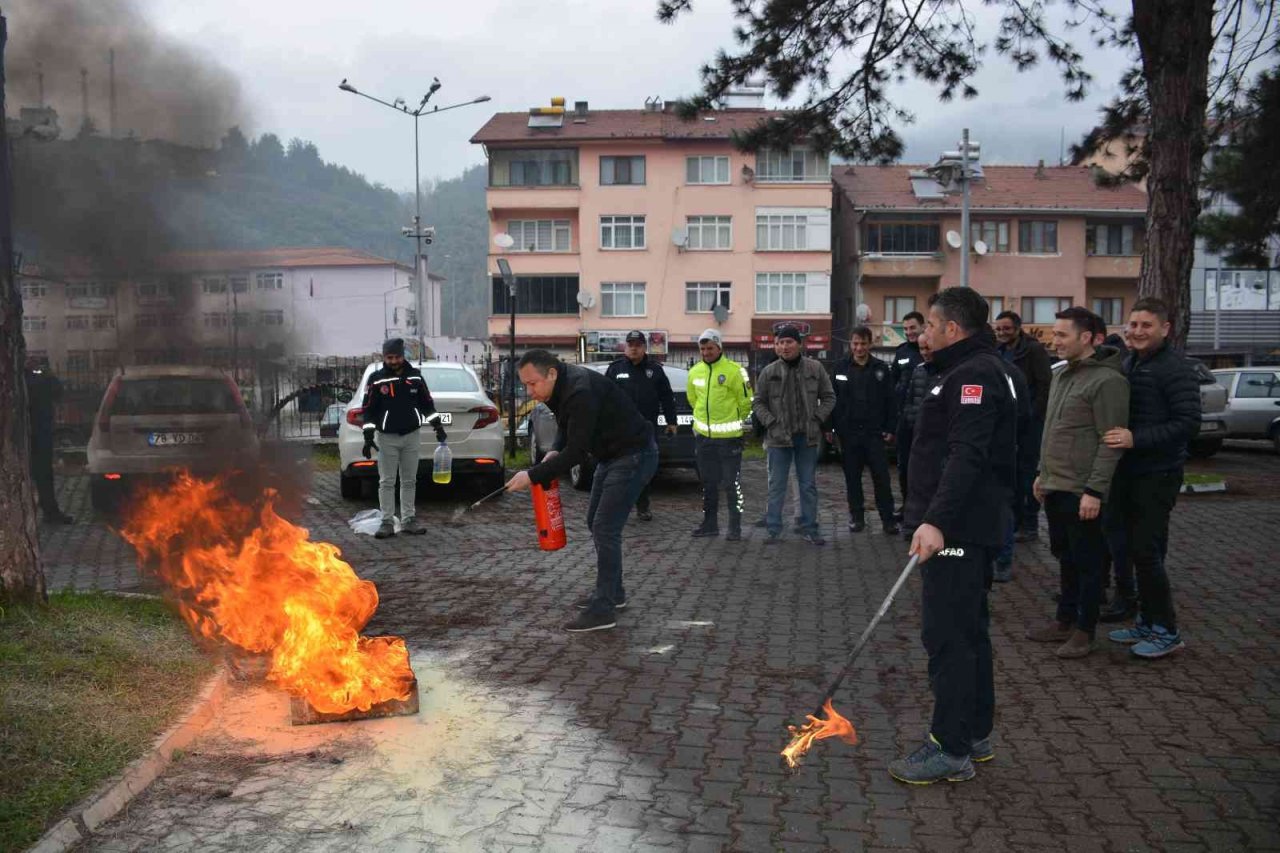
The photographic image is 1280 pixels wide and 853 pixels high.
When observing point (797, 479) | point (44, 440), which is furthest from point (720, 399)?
point (44, 440)

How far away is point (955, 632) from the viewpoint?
4.41 metres

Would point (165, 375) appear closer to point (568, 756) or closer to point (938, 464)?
point (568, 756)

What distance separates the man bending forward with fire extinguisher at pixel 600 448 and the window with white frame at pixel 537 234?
4261cm

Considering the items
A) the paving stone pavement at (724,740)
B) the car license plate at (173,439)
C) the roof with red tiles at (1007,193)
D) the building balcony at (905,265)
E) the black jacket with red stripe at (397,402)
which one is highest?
the roof with red tiles at (1007,193)

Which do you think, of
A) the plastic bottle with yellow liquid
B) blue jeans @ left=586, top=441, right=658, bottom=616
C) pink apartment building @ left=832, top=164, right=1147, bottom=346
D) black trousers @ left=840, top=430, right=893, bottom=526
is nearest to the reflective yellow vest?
black trousers @ left=840, top=430, right=893, bottom=526

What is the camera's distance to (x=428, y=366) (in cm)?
1431

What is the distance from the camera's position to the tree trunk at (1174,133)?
1151cm

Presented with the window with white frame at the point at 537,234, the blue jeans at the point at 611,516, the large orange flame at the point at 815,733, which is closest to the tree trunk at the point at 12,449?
the blue jeans at the point at 611,516

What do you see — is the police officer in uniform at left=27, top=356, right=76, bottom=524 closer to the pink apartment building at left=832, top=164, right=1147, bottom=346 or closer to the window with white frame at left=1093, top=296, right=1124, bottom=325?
the pink apartment building at left=832, top=164, right=1147, bottom=346

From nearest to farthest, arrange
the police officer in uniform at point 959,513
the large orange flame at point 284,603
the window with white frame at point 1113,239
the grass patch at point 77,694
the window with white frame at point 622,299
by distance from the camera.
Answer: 1. the grass patch at point 77,694
2. the police officer in uniform at point 959,513
3. the large orange flame at point 284,603
4. the window with white frame at point 622,299
5. the window with white frame at point 1113,239

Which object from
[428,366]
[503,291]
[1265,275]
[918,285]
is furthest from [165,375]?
[1265,275]

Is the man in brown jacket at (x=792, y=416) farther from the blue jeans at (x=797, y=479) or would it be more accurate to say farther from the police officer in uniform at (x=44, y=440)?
the police officer in uniform at (x=44, y=440)

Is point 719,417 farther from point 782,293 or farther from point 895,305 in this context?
point 895,305

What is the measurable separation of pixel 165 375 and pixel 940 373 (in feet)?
22.8
